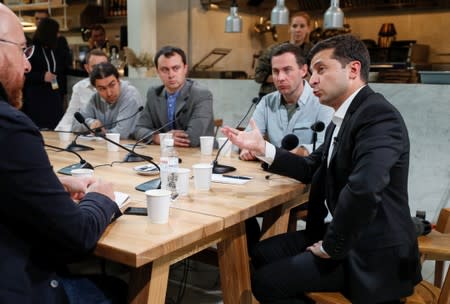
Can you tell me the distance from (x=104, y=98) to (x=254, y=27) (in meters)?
4.78

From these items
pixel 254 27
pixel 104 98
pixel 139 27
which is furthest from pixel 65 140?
pixel 254 27

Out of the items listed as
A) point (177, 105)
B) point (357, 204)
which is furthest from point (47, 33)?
point (357, 204)

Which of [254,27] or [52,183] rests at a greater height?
[254,27]

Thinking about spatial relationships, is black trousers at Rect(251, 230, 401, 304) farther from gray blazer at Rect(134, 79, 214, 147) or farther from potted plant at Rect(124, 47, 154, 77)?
potted plant at Rect(124, 47, 154, 77)

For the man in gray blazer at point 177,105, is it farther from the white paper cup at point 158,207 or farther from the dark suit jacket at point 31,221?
the dark suit jacket at point 31,221

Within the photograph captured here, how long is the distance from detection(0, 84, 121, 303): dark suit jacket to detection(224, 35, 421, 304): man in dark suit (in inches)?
28.8

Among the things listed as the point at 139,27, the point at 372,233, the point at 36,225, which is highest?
the point at 139,27

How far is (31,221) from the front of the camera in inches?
41.4

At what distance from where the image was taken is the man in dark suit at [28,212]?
1.02 m

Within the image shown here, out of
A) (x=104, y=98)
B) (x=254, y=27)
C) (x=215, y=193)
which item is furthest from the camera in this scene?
(x=254, y=27)

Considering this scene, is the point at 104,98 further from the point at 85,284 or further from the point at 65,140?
the point at 85,284

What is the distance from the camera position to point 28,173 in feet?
3.35

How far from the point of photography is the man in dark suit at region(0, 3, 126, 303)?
3.33ft

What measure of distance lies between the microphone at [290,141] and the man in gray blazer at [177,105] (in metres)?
0.77
